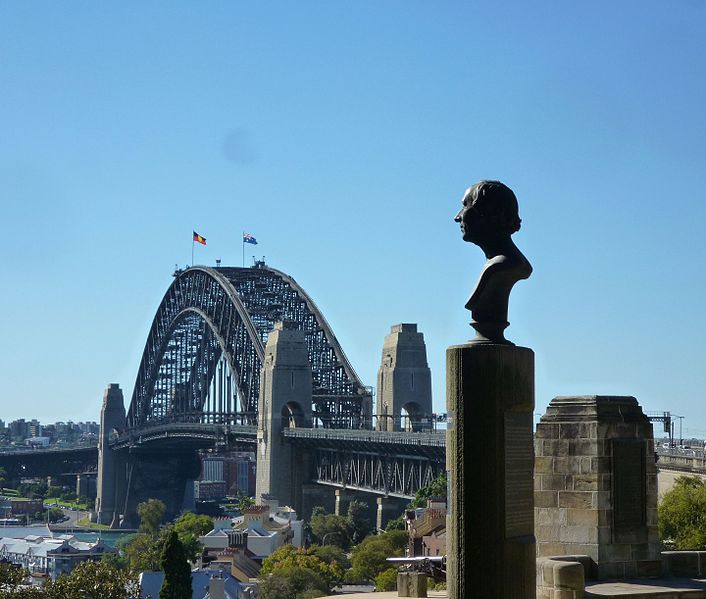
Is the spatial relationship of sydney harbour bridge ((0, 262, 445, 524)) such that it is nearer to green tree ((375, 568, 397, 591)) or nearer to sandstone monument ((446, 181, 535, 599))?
green tree ((375, 568, 397, 591))

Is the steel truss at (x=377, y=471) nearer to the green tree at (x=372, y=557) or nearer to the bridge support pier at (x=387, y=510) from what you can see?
the bridge support pier at (x=387, y=510)

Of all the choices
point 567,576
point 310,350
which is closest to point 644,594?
point 567,576

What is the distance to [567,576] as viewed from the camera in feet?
56.9

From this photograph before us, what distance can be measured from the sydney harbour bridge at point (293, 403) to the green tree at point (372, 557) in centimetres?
1029

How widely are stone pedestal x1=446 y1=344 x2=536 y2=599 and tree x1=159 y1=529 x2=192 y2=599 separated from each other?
60.7 metres

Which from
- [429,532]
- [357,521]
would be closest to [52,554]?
[357,521]

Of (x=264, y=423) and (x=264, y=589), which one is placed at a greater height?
(x=264, y=423)

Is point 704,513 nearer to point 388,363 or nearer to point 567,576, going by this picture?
point 567,576

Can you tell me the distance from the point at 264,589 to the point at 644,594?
64.9 m

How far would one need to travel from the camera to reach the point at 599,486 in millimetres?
19812

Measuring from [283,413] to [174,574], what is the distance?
62266 mm

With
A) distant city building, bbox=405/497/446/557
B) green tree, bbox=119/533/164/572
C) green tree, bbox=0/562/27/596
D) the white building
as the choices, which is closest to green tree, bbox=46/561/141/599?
green tree, bbox=0/562/27/596

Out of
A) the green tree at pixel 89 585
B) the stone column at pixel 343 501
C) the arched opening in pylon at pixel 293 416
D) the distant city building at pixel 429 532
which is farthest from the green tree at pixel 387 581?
the arched opening in pylon at pixel 293 416

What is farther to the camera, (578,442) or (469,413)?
(578,442)
